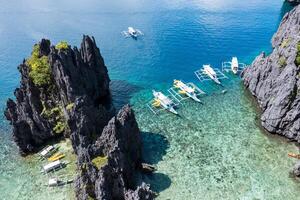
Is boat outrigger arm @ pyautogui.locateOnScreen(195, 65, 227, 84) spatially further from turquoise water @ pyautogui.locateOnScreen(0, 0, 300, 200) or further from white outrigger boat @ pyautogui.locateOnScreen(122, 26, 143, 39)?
white outrigger boat @ pyautogui.locateOnScreen(122, 26, 143, 39)

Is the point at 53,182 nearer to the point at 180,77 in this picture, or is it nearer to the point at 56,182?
the point at 56,182

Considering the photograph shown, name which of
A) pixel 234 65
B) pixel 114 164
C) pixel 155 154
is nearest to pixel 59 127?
pixel 155 154

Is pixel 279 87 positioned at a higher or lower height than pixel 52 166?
higher

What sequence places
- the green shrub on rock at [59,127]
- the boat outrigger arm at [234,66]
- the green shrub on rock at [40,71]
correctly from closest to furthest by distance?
1. the green shrub on rock at [59,127]
2. the green shrub on rock at [40,71]
3. the boat outrigger arm at [234,66]

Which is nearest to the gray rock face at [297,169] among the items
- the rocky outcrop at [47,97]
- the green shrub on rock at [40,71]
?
the rocky outcrop at [47,97]

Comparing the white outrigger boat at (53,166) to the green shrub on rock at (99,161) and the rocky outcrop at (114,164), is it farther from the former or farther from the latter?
the green shrub on rock at (99,161)

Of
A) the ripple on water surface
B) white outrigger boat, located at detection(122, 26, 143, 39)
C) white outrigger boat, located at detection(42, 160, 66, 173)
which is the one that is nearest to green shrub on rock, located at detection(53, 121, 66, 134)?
white outrigger boat, located at detection(42, 160, 66, 173)
